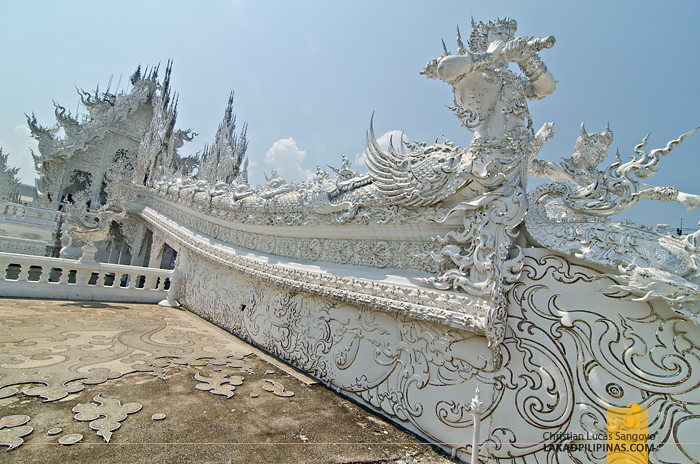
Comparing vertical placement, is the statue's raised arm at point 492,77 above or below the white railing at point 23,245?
above

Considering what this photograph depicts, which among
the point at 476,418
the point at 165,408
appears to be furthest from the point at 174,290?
the point at 476,418

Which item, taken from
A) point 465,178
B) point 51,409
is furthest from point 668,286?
point 51,409

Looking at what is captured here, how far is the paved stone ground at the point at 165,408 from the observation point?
71.7 inches

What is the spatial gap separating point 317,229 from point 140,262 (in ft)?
27.9

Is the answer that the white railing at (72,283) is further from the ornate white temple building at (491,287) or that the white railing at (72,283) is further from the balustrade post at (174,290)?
the ornate white temple building at (491,287)

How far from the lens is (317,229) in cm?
375

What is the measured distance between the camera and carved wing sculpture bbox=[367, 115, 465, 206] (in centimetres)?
273

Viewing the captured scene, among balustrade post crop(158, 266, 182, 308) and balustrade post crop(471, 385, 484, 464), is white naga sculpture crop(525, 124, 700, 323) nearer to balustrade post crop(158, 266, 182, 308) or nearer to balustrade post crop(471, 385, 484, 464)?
balustrade post crop(471, 385, 484, 464)

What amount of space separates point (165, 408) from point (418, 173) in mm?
2423

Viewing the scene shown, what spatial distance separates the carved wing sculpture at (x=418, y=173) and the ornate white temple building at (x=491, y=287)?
0.05 feet

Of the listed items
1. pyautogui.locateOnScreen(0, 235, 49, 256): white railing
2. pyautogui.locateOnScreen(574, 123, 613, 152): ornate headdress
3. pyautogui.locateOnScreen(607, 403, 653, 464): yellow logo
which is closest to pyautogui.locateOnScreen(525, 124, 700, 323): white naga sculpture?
pyautogui.locateOnScreen(607, 403, 653, 464): yellow logo

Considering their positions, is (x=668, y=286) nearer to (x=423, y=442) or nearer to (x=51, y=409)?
(x=423, y=442)

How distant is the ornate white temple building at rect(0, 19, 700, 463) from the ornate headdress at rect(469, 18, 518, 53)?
0.05 ft

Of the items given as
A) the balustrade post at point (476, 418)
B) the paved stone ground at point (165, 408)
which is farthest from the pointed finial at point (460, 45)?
the paved stone ground at point (165, 408)
